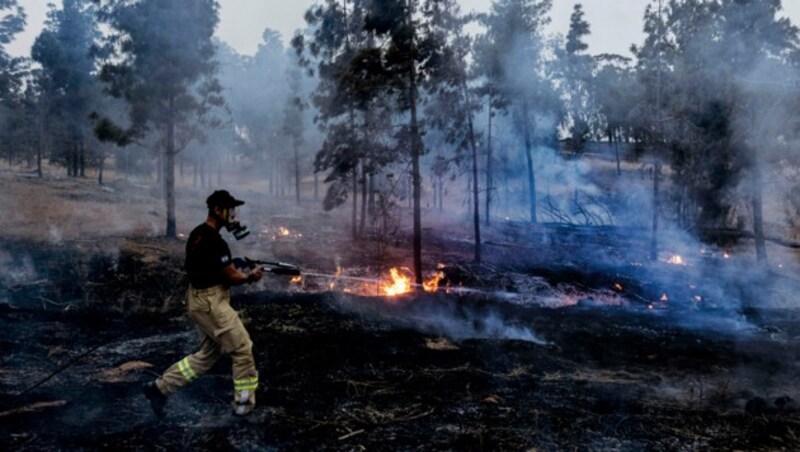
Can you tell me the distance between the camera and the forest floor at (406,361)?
545 cm

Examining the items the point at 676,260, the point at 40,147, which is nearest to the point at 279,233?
the point at 676,260

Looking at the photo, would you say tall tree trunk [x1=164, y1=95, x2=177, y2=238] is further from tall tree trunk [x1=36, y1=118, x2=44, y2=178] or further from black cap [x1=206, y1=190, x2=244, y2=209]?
tall tree trunk [x1=36, y1=118, x2=44, y2=178]

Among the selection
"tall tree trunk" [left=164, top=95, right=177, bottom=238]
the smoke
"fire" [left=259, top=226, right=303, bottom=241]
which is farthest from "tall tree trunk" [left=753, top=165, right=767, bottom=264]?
"tall tree trunk" [left=164, top=95, right=177, bottom=238]

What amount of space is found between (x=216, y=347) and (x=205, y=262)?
1.04 meters

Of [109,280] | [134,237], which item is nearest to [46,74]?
[134,237]

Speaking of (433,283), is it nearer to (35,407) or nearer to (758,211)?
(35,407)

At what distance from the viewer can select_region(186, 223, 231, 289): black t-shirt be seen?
550cm

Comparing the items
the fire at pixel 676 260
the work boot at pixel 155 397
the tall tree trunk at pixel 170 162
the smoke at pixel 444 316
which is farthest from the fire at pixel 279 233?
the work boot at pixel 155 397

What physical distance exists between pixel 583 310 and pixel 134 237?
61.1 feet

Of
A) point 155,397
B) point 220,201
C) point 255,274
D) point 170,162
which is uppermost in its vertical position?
point 170,162

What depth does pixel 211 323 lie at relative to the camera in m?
5.56

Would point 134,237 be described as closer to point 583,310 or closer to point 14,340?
point 14,340

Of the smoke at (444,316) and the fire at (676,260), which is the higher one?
the fire at (676,260)

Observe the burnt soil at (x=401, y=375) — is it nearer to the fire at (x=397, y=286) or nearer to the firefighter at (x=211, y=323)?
the firefighter at (x=211, y=323)
